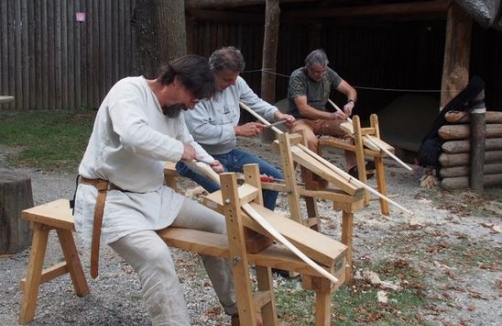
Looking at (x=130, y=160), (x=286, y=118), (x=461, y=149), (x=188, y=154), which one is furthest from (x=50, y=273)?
(x=461, y=149)

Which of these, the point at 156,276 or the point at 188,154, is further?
the point at 188,154

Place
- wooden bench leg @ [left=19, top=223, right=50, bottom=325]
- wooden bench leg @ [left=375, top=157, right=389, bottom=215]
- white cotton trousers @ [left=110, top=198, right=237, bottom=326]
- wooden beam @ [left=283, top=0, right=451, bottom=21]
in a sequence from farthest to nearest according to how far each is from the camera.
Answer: wooden beam @ [left=283, top=0, right=451, bottom=21], wooden bench leg @ [left=375, top=157, right=389, bottom=215], wooden bench leg @ [left=19, top=223, right=50, bottom=325], white cotton trousers @ [left=110, top=198, right=237, bottom=326]

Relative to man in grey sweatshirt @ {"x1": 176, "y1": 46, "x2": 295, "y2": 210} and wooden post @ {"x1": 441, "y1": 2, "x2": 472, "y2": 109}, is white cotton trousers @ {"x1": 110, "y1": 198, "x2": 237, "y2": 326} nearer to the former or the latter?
man in grey sweatshirt @ {"x1": 176, "y1": 46, "x2": 295, "y2": 210}

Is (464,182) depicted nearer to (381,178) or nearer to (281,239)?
(381,178)

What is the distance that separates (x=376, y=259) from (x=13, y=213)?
2911 mm

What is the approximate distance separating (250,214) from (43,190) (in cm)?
485

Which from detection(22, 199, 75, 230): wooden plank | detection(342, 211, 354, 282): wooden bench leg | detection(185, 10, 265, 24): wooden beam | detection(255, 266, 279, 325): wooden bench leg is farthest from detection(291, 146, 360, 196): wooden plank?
detection(185, 10, 265, 24): wooden beam

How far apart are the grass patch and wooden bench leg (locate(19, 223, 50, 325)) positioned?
4525mm

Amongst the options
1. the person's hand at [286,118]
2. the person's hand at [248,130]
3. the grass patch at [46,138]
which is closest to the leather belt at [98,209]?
the person's hand at [248,130]

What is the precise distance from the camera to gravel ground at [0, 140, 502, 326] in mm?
3956

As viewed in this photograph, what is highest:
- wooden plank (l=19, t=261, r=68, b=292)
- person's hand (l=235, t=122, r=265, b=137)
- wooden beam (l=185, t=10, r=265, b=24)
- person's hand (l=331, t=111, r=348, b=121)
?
wooden beam (l=185, t=10, r=265, b=24)

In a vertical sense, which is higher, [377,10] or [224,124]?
[377,10]

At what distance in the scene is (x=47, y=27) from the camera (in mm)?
12969

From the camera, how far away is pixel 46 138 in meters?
10.1
